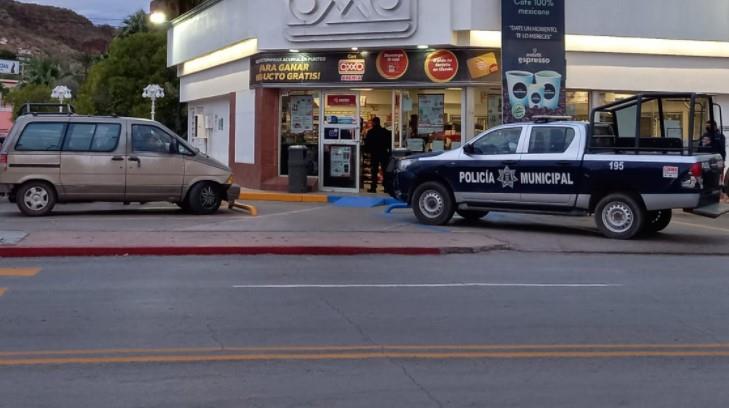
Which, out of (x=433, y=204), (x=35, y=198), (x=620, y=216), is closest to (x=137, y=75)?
(x=35, y=198)

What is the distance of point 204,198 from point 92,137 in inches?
97.8

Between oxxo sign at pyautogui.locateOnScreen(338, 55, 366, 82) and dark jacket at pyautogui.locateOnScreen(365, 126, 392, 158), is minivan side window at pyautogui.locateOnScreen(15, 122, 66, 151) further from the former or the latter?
dark jacket at pyautogui.locateOnScreen(365, 126, 392, 158)

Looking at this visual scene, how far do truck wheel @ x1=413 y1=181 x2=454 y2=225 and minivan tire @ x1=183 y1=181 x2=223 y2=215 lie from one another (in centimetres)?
417

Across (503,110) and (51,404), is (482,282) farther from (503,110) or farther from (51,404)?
(503,110)

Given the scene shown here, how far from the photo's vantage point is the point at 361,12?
74.1 ft

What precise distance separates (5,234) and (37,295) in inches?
207

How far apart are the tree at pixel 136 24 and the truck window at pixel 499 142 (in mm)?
40366

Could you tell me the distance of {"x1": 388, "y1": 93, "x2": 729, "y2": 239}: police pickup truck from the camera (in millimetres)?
15852

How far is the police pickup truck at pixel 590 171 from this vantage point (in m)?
15.9

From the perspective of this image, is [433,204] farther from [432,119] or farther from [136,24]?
[136,24]

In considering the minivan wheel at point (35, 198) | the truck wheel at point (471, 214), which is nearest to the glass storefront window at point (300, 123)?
the truck wheel at point (471, 214)

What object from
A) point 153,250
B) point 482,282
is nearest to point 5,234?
point 153,250

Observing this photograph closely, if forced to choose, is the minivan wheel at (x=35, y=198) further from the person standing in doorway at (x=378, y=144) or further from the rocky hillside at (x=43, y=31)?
the rocky hillside at (x=43, y=31)

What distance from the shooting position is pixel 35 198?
18.3m
